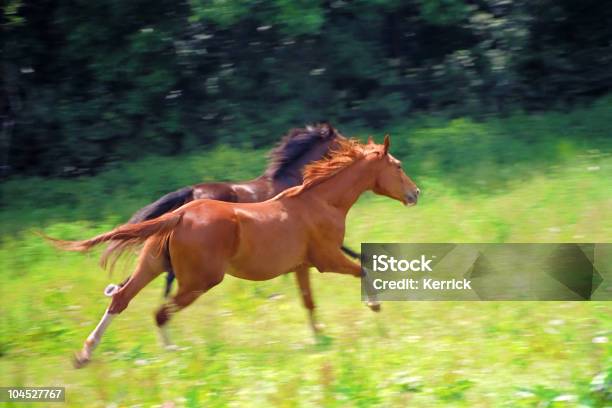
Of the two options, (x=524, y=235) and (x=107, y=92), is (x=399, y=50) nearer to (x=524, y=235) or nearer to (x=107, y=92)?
(x=107, y=92)

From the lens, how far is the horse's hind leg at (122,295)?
702cm

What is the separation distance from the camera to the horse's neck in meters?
7.86

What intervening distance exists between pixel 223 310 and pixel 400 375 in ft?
8.90

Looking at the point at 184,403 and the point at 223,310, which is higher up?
the point at 184,403

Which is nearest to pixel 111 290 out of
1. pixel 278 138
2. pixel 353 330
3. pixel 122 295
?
pixel 122 295

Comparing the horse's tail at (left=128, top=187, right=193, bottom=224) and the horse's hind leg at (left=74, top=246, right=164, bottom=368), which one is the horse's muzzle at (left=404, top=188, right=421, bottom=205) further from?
the horse's hind leg at (left=74, top=246, right=164, bottom=368)

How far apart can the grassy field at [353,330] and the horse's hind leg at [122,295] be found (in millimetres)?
160

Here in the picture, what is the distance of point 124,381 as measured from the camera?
6293 mm

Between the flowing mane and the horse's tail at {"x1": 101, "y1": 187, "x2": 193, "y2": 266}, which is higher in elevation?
the flowing mane

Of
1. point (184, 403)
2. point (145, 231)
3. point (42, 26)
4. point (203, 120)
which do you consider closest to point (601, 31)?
point (203, 120)

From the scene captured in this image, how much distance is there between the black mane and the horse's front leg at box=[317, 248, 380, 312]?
74.4 inches

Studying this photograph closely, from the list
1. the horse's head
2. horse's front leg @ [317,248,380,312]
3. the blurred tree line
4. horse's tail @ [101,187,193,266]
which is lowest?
the blurred tree line

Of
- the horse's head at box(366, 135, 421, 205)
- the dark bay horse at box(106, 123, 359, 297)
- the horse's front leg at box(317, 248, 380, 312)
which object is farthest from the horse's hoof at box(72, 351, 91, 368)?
the horse's head at box(366, 135, 421, 205)

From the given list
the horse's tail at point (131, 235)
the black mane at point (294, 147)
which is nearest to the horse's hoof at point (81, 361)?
the horse's tail at point (131, 235)
